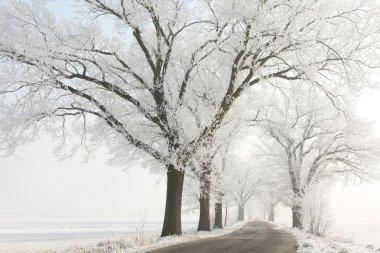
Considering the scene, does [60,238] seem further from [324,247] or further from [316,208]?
[324,247]

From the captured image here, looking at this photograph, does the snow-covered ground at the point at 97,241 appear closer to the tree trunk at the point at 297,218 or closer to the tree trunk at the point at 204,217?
the tree trunk at the point at 204,217

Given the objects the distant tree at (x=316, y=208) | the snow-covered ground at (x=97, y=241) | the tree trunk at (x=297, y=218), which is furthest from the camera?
the tree trunk at (x=297, y=218)

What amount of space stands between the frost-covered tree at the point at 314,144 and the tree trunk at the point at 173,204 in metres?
18.3

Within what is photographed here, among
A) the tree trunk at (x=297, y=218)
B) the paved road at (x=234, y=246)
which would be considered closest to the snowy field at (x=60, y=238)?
the paved road at (x=234, y=246)

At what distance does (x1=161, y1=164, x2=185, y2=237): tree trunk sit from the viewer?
20.4 meters

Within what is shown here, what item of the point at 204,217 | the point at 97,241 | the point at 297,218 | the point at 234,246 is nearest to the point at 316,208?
the point at 297,218

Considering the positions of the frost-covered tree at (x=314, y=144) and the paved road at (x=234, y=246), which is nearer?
the paved road at (x=234, y=246)

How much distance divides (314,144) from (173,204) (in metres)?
23.0

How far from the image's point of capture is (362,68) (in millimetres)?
18703

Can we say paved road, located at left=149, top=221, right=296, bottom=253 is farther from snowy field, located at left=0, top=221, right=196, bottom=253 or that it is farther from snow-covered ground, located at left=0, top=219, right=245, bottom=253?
snowy field, located at left=0, top=221, right=196, bottom=253

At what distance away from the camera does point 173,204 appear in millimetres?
20625

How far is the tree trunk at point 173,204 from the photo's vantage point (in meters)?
20.4

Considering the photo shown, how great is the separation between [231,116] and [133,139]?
6.09 meters

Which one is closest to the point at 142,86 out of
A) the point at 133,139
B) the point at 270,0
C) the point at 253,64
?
the point at 133,139
